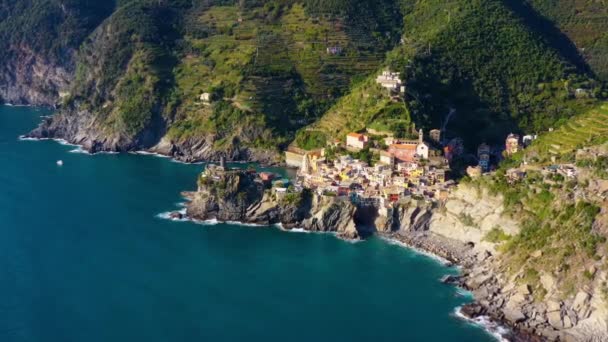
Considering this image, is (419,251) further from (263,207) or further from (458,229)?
(263,207)

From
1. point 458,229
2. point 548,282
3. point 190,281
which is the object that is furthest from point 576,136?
point 190,281

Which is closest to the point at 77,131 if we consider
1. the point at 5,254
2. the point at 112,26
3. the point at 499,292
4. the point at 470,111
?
the point at 112,26

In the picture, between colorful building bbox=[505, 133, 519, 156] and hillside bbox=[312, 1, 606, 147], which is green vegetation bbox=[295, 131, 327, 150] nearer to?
hillside bbox=[312, 1, 606, 147]

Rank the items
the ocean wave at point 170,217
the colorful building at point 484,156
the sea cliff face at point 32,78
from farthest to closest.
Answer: the sea cliff face at point 32,78
the colorful building at point 484,156
the ocean wave at point 170,217

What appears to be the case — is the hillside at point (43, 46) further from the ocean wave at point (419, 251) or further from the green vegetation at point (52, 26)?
the ocean wave at point (419, 251)

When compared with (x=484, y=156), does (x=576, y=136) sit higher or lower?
higher

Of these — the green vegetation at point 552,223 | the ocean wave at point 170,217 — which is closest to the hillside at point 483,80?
the green vegetation at point 552,223

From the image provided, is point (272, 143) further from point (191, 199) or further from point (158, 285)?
point (158, 285)
